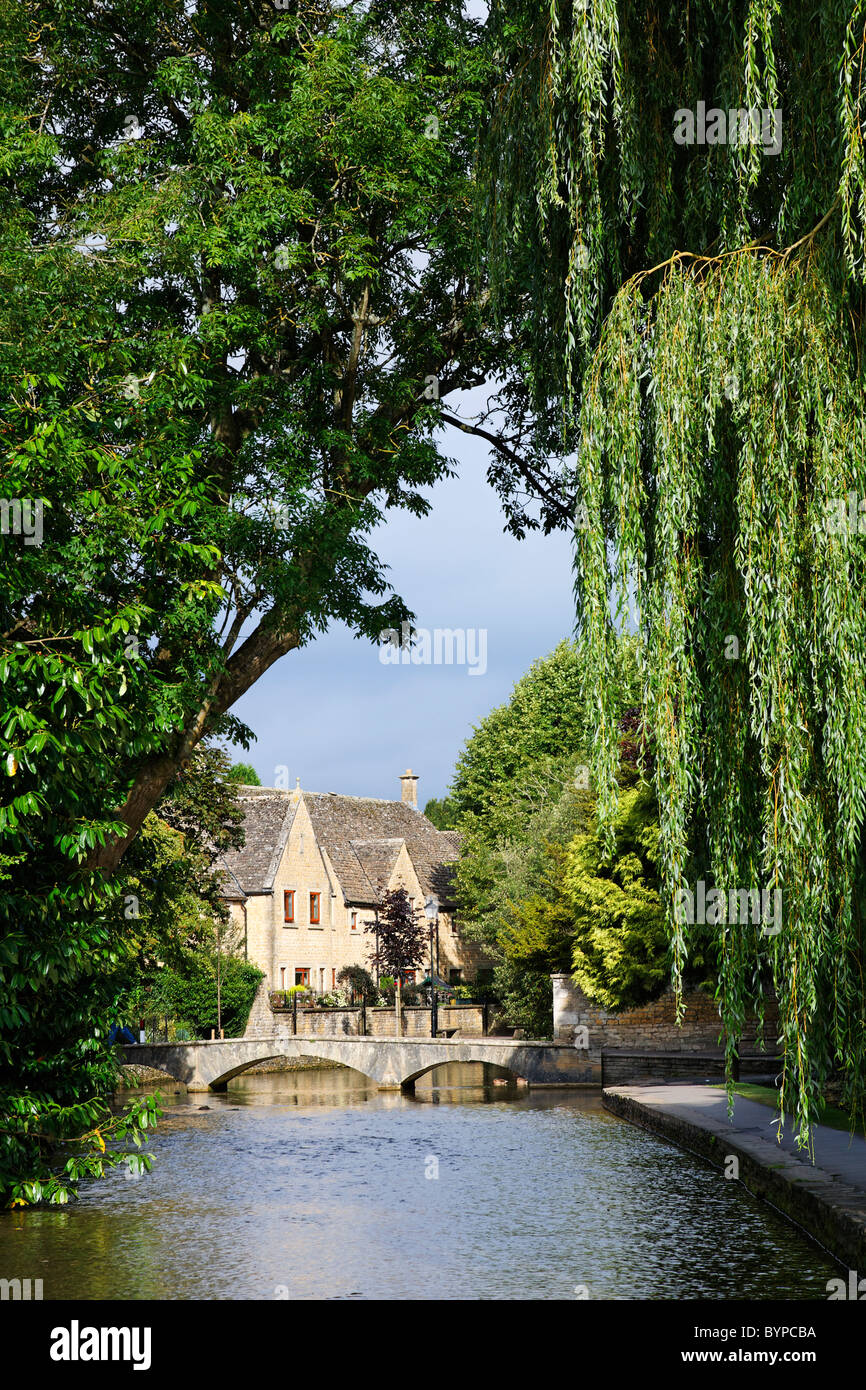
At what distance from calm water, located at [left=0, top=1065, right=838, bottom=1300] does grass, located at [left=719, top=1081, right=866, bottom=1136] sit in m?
1.62

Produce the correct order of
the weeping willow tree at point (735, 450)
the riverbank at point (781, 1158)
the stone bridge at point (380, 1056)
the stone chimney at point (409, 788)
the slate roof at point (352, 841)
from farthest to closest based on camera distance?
the stone chimney at point (409, 788) < the slate roof at point (352, 841) < the stone bridge at point (380, 1056) < the riverbank at point (781, 1158) < the weeping willow tree at point (735, 450)

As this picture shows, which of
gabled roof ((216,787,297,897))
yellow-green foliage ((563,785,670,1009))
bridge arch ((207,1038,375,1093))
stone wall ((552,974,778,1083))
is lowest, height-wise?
bridge arch ((207,1038,375,1093))

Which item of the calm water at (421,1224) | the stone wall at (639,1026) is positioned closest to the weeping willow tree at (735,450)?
the calm water at (421,1224)

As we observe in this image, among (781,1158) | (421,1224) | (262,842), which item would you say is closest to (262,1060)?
(262,842)

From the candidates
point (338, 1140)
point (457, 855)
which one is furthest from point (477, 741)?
point (338, 1140)

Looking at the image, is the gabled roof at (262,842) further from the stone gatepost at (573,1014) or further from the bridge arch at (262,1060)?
the stone gatepost at (573,1014)

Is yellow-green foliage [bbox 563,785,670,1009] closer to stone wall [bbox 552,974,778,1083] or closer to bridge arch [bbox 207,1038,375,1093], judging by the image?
stone wall [bbox 552,974,778,1083]

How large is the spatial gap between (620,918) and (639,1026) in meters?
2.70

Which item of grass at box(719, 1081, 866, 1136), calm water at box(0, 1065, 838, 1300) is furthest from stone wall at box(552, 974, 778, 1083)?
calm water at box(0, 1065, 838, 1300)

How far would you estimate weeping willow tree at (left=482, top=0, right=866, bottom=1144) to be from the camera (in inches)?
281

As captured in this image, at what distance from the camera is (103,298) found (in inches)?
485

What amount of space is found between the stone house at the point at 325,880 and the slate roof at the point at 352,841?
0.05 m

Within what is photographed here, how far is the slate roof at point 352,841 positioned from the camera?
141 feet

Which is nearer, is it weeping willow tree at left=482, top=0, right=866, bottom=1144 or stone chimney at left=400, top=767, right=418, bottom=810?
weeping willow tree at left=482, top=0, right=866, bottom=1144
